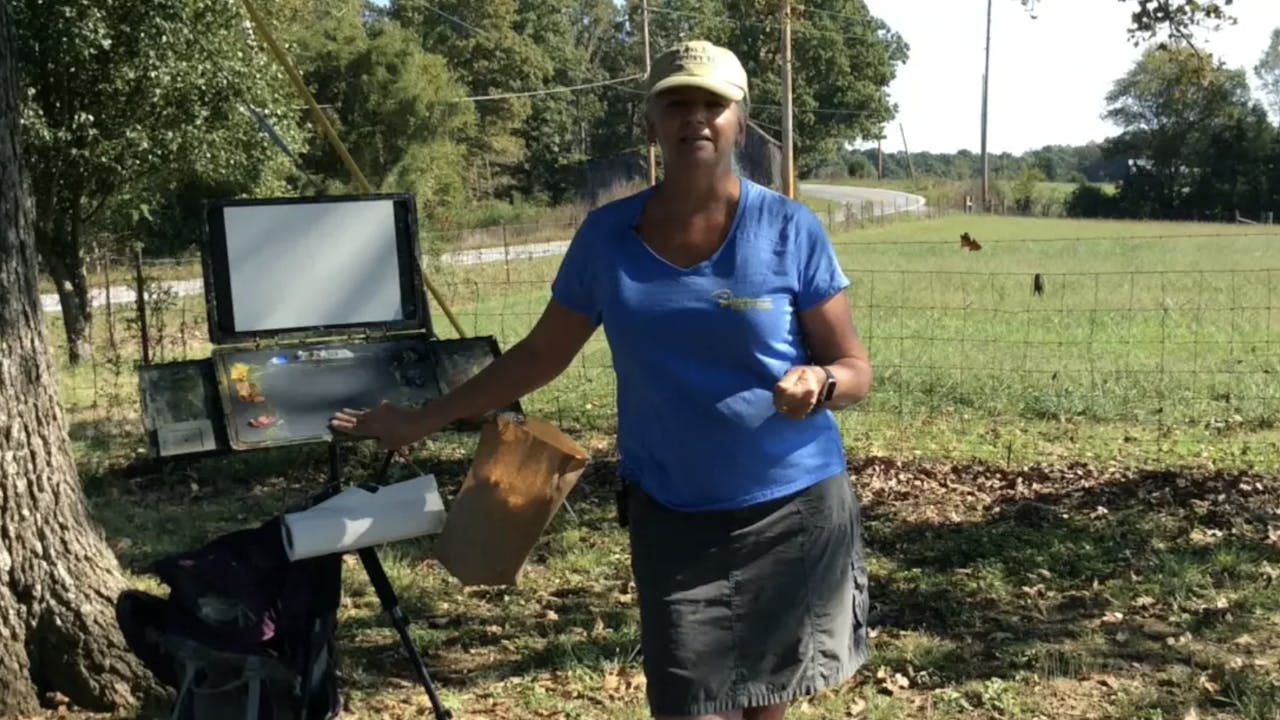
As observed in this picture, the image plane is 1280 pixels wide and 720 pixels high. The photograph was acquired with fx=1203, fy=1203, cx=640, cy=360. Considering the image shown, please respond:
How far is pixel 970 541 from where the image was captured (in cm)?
557

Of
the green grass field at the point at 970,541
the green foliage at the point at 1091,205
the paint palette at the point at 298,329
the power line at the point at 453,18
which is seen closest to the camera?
the green grass field at the point at 970,541

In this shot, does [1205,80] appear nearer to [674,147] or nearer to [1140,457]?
[1140,457]

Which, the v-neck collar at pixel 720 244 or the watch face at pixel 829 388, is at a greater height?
the v-neck collar at pixel 720 244

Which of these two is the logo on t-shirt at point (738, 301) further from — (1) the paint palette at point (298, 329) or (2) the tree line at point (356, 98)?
(2) the tree line at point (356, 98)

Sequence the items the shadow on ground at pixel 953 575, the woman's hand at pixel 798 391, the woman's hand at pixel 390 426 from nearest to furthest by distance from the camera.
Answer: the woman's hand at pixel 798 391
the woman's hand at pixel 390 426
the shadow on ground at pixel 953 575

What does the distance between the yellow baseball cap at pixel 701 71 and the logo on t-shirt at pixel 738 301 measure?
1.21ft

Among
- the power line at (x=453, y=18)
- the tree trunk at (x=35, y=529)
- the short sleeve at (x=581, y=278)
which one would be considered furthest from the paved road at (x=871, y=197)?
the short sleeve at (x=581, y=278)

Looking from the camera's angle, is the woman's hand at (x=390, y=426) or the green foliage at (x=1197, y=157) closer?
the woman's hand at (x=390, y=426)

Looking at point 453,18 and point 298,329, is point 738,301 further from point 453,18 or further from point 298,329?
point 453,18

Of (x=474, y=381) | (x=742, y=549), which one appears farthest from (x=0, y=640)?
(x=742, y=549)

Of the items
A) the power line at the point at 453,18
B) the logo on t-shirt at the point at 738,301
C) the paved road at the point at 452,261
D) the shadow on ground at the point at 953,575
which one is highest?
the power line at the point at 453,18

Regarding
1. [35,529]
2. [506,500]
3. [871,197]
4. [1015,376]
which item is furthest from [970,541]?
[871,197]

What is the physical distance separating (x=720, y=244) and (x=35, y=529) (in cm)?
239

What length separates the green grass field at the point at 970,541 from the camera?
3.97m
